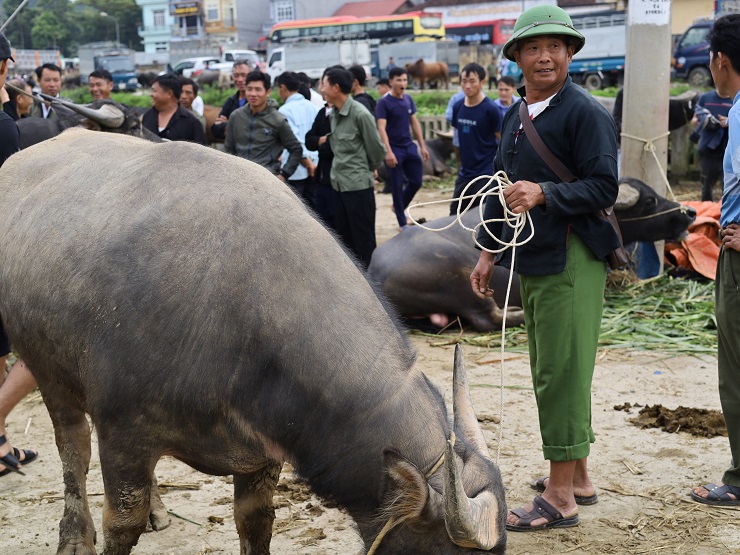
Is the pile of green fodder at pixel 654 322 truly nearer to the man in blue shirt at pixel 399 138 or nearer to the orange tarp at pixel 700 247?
the orange tarp at pixel 700 247

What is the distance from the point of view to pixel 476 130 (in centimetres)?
907

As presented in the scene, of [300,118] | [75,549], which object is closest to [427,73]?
[300,118]

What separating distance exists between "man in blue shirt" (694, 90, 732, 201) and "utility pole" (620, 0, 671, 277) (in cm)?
223

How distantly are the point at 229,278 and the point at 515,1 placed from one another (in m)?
59.5

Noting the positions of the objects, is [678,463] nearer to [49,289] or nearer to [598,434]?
[598,434]

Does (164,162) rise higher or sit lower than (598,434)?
higher

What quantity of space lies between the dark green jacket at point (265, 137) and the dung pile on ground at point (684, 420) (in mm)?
4113

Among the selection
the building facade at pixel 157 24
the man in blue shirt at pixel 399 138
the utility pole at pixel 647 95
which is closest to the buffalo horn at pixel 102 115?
the utility pole at pixel 647 95

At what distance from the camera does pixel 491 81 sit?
36.6 meters

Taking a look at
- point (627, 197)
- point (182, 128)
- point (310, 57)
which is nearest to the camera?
point (182, 128)

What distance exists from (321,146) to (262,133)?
605mm

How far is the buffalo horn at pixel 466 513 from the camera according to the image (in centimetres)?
231

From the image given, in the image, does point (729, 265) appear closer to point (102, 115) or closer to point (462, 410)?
point (462, 410)

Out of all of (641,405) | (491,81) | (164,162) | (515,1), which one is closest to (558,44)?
(164,162)
